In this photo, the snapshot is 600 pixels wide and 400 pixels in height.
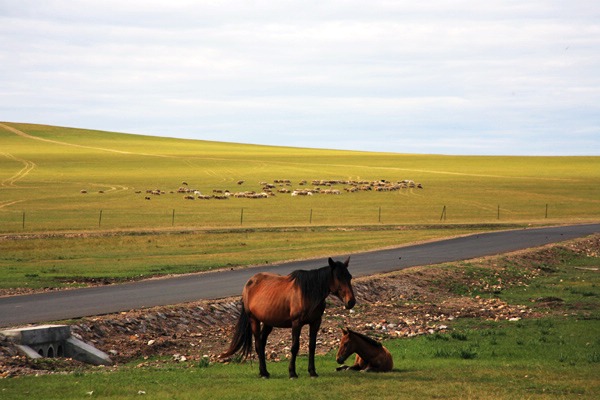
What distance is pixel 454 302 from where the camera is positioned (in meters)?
30.5

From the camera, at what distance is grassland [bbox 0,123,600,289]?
47.0 meters

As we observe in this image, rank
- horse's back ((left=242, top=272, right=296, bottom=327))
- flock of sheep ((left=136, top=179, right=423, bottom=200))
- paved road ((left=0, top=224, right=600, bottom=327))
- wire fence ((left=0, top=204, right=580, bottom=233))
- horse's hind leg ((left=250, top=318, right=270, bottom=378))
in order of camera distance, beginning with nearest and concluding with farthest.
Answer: horse's back ((left=242, top=272, right=296, bottom=327)) < horse's hind leg ((left=250, top=318, right=270, bottom=378)) < paved road ((left=0, top=224, right=600, bottom=327)) < wire fence ((left=0, top=204, right=580, bottom=233)) < flock of sheep ((left=136, top=179, right=423, bottom=200))

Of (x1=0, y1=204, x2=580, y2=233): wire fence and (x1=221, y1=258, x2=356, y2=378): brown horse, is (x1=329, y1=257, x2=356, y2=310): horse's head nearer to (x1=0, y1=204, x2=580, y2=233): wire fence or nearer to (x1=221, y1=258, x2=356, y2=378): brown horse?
(x1=221, y1=258, x2=356, y2=378): brown horse

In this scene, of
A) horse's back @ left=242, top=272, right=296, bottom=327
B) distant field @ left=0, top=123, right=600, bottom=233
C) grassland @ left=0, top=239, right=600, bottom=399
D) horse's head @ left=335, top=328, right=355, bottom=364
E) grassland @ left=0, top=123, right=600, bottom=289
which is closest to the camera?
grassland @ left=0, top=239, right=600, bottom=399

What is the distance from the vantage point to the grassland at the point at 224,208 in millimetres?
46969

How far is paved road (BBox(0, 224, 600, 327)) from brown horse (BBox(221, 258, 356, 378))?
7957 mm

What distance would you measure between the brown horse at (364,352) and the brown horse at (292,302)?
2.48ft

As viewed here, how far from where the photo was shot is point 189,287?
31031mm

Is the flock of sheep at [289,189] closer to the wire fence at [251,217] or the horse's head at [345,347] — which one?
the wire fence at [251,217]

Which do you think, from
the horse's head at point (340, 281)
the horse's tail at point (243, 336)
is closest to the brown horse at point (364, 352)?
the horse's head at point (340, 281)

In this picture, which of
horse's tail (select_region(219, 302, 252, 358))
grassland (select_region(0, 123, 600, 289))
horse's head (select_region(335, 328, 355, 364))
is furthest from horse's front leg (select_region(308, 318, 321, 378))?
grassland (select_region(0, 123, 600, 289))

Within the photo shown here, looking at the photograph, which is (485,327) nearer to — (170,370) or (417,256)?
(170,370)

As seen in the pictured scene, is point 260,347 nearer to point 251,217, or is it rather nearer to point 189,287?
point 189,287

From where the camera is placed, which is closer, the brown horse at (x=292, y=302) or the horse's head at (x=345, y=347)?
the brown horse at (x=292, y=302)
